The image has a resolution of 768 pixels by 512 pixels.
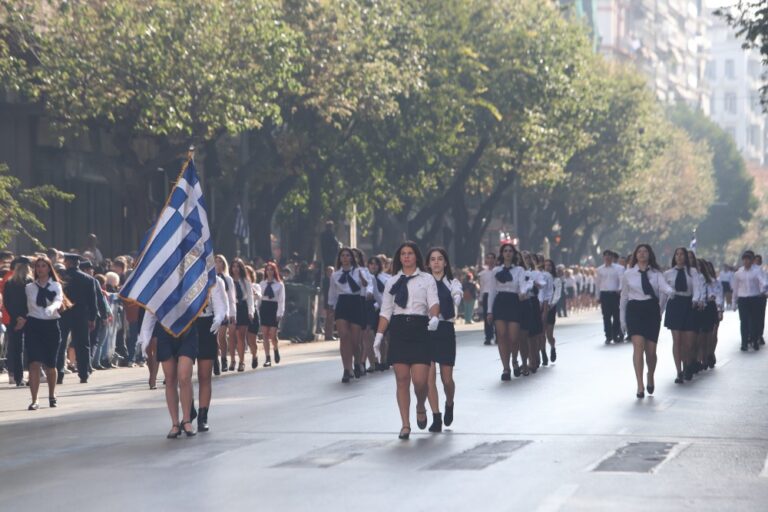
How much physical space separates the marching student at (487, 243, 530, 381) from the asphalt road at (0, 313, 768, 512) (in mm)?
679

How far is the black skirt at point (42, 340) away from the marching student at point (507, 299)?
588cm

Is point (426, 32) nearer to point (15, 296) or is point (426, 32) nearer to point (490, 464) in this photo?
point (15, 296)

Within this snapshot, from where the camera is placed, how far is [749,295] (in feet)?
105

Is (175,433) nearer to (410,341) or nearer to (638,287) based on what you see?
(410,341)

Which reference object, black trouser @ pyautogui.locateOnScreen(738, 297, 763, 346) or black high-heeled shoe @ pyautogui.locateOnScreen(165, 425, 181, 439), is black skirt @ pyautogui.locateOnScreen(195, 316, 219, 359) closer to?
black high-heeled shoe @ pyautogui.locateOnScreen(165, 425, 181, 439)

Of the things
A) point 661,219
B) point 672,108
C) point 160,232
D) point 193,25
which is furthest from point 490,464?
point 672,108

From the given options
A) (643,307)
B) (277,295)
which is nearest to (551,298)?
(277,295)

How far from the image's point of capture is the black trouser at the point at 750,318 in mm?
32250

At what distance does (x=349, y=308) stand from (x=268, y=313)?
344cm

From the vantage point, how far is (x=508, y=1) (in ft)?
189

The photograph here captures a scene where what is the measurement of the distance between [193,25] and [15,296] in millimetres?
13905

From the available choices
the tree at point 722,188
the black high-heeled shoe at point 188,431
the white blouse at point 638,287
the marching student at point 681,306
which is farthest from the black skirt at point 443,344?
the tree at point 722,188

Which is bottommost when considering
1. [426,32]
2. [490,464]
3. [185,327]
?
[490,464]

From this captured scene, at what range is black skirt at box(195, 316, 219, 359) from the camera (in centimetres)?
1620
